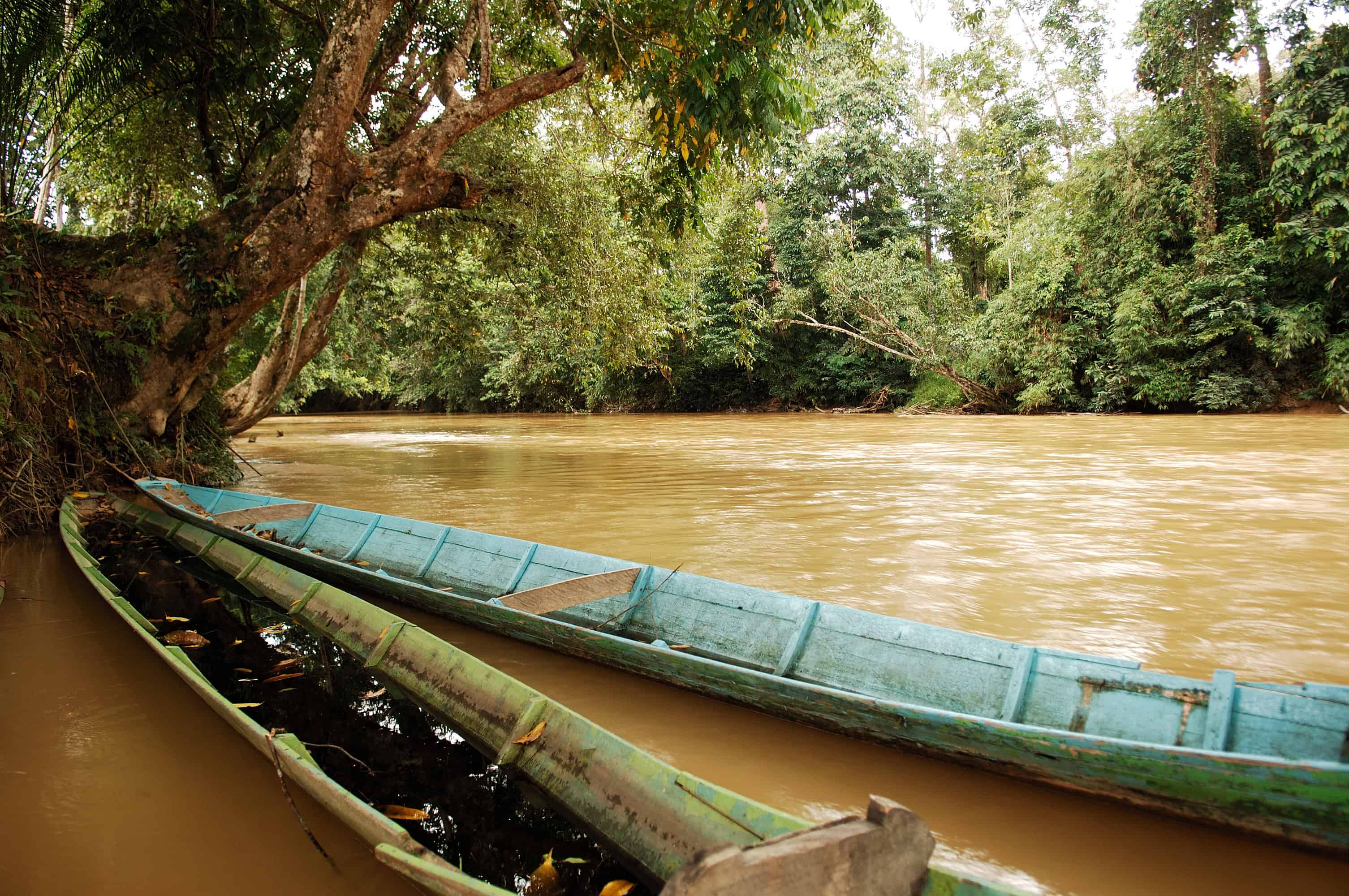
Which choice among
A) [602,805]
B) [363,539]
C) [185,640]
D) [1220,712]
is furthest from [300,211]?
[1220,712]

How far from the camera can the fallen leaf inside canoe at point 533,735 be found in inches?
90.7

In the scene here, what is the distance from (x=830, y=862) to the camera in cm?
140

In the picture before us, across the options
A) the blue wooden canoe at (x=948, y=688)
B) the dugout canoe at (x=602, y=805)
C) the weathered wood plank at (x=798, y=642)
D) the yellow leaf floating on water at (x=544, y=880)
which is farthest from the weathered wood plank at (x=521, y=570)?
the yellow leaf floating on water at (x=544, y=880)

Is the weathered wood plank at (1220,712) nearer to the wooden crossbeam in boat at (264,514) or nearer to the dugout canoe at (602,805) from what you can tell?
the dugout canoe at (602,805)

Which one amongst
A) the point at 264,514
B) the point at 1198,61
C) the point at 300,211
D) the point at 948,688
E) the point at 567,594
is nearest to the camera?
the point at 948,688

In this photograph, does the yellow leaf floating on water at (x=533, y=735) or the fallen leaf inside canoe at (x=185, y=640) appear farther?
the fallen leaf inside canoe at (x=185, y=640)

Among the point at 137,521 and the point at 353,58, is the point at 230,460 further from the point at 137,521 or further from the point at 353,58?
the point at 353,58

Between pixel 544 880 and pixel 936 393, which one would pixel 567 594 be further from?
pixel 936 393

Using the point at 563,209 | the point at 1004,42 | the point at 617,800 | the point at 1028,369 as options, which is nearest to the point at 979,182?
the point at 1004,42

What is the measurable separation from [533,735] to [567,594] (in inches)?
54.7

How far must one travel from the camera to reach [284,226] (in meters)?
7.34

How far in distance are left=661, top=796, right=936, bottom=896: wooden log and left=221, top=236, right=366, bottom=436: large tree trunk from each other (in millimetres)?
11004

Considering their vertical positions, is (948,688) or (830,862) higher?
(830,862)

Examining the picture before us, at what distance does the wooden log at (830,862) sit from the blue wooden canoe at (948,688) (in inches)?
33.2
